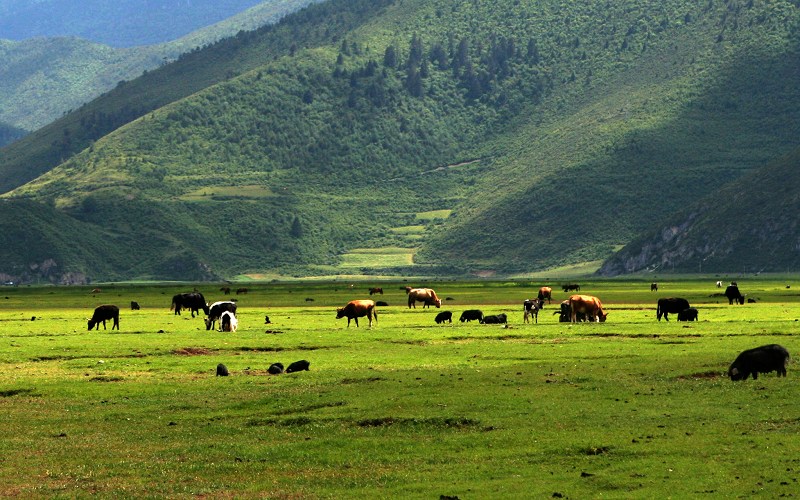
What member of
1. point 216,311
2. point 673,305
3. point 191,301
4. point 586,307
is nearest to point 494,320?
point 586,307

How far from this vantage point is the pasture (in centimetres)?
2998

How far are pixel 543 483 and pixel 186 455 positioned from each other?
953 cm

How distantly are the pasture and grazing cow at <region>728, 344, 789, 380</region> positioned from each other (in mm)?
364

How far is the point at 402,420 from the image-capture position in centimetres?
3753

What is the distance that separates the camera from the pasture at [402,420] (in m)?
30.0

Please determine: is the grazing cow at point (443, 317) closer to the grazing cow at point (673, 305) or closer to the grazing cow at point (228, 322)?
the grazing cow at point (673, 305)

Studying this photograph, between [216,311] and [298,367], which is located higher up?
[216,311]

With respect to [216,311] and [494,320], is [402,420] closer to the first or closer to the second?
[216,311]

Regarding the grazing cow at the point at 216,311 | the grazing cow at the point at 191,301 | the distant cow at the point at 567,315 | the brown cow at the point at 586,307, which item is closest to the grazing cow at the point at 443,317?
the distant cow at the point at 567,315

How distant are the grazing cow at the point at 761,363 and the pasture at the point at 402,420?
36cm

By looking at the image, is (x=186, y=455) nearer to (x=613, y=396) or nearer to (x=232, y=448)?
(x=232, y=448)

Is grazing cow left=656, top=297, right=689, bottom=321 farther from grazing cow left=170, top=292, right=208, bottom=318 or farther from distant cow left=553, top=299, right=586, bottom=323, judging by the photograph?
grazing cow left=170, top=292, right=208, bottom=318

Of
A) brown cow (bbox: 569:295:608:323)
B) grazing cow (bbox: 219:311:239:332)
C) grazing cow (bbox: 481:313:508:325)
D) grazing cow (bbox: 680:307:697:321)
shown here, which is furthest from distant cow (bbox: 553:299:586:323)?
grazing cow (bbox: 219:311:239:332)

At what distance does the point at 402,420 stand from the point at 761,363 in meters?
13.0
